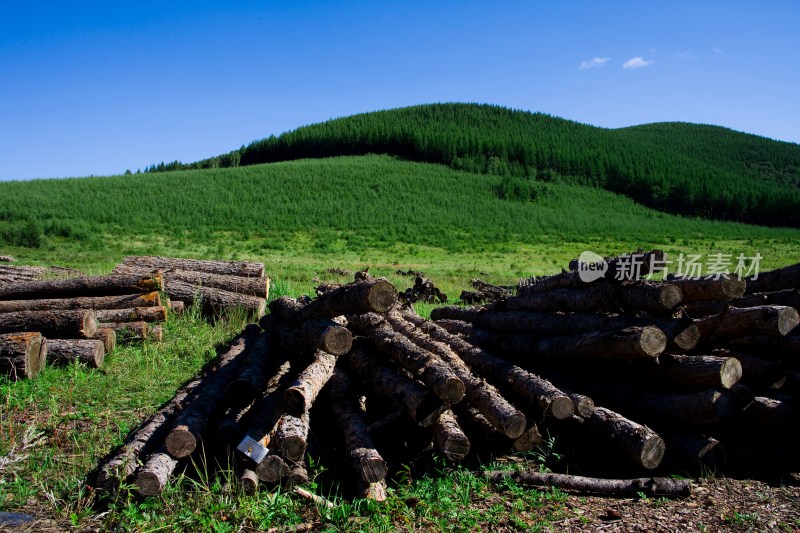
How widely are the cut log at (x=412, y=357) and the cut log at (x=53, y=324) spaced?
12.5 ft

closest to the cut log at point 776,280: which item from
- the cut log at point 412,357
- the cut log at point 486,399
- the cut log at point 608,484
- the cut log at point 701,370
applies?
the cut log at point 701,370

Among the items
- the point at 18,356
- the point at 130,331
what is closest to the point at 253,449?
the point at 18,356

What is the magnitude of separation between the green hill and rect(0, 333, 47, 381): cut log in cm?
7351

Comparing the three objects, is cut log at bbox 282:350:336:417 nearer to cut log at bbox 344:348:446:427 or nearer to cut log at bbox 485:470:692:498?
cut log at bbox 344:348:446:427

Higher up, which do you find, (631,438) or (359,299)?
(359,299)

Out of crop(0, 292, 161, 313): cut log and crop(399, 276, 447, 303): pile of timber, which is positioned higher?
crop(0, 292, 161, 313): cut log

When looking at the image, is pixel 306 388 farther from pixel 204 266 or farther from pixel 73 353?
pixel 204 266

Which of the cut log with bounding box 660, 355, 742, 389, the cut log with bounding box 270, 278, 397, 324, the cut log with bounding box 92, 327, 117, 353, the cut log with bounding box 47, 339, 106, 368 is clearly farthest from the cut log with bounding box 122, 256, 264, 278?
the cut log with bounding box 660, 355, 742, 389

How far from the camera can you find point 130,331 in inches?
347

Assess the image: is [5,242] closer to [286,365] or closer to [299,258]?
[299,258]

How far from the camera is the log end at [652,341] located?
5.22m

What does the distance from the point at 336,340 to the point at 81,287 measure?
250 inches

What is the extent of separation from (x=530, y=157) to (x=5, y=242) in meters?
84.3

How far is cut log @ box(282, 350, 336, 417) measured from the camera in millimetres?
4871
